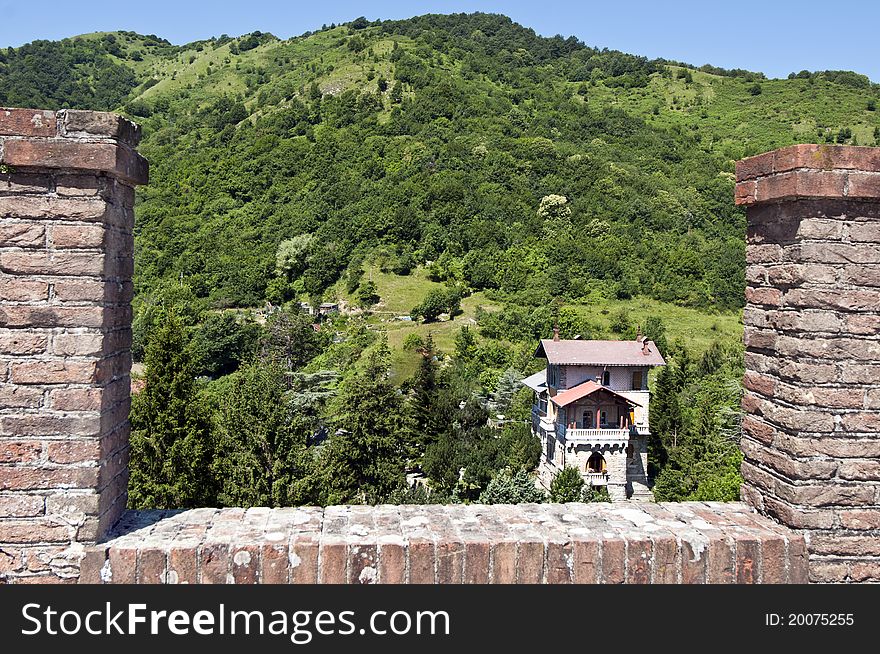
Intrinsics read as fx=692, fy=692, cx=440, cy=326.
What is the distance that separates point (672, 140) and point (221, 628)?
80644 mm

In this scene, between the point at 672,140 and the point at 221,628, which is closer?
the point at 221,628

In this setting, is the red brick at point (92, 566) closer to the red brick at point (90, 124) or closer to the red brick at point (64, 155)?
the red brick at point (64, 155)

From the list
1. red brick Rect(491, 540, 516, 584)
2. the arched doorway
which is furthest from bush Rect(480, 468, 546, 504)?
red brick Rect(491, 540, 516, 584)

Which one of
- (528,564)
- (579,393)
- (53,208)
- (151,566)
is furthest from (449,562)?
(579,393)

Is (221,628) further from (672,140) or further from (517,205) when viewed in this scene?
(672,140)

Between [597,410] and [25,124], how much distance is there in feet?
74.5

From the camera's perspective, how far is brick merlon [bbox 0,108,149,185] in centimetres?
312

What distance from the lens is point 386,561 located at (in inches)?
126

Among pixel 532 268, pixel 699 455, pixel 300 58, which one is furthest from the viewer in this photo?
pixel 300 58

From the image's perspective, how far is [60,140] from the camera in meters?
3.14

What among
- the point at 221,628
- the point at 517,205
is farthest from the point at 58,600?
the point at 517,205

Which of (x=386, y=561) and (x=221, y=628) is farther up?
(x=386, y=561)

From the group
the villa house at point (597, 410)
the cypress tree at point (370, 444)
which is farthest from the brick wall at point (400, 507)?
the villa house at point (597, 410)

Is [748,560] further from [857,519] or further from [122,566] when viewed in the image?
[122,566]
